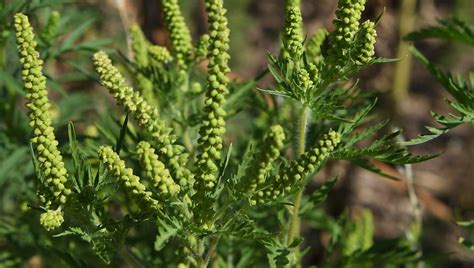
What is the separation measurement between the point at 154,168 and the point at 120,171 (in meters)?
0.07

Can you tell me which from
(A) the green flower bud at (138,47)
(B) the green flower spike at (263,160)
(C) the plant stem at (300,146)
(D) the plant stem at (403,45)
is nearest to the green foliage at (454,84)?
(C) the plant stem at (300,146)

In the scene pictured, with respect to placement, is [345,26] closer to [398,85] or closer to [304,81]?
[304,81]

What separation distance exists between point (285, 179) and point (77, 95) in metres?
1.49

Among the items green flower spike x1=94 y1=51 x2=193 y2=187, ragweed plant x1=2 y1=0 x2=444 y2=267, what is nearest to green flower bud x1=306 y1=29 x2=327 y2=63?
ragweed plant x1=2 y1=0 x2=444 y2=267

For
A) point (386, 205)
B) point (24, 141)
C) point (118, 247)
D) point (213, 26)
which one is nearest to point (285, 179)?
point (213, 26)

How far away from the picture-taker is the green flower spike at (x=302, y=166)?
1.35 m

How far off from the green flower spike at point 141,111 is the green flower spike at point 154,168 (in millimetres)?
124

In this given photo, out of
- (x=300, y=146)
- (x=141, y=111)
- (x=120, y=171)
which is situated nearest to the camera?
(x=120, y=171)

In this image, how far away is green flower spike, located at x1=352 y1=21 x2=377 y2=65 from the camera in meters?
1.42

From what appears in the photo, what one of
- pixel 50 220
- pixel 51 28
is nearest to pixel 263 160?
pixel 50 220

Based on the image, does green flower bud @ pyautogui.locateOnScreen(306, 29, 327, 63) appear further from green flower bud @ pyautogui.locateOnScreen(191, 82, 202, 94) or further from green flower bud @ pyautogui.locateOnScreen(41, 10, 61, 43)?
green flower bud @ pyautogui.locateOnScreen(41, 10, 61, 43)

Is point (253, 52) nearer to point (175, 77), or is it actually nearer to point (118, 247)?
point (175, 77)

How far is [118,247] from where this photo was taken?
1.60 m

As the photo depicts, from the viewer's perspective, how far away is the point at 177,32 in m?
1.82
